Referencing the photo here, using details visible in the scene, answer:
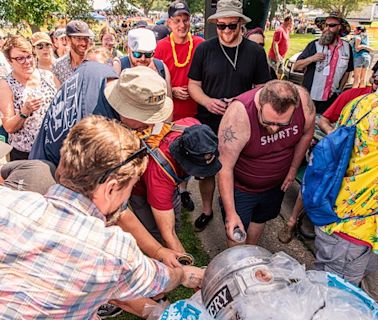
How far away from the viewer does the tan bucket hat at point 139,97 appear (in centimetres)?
190

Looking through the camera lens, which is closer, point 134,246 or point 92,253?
point 92,253

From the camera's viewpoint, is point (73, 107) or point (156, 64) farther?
point (156, 64)

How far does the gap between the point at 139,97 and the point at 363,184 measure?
134cm

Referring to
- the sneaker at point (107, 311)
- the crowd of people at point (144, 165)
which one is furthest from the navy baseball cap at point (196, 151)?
the sneaker at point (107, 311)

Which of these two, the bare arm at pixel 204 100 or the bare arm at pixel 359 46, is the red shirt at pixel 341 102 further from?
the bare arm at pixel 359 46

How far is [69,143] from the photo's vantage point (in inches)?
53.4

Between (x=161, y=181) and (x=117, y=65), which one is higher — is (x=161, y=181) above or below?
below

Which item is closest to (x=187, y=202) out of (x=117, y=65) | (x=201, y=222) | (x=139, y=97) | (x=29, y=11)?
(x=201, y=222)

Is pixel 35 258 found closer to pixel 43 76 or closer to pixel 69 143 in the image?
pixel 69 143

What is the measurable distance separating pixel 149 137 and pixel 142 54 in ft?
5.04

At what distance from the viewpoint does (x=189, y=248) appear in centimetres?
331

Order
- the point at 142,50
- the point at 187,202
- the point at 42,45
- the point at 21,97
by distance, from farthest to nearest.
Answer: the point at 42,45
the point at 187,202
the point at 142,50
the point at 21,97

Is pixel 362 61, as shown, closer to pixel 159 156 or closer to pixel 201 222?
pixel 201 222

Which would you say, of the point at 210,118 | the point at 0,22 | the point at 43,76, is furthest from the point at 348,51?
the point at 0,22
